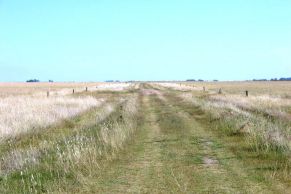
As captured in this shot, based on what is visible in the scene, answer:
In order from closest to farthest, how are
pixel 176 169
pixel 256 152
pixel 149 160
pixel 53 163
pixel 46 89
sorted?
1. pixel 176 169
2. pixel 53 163
3. pixel 149 160
4. pixel 256 152
5. pixel 46 89

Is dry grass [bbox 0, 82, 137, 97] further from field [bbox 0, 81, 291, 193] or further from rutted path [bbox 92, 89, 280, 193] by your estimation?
rutted path [bbox 92, 89, 280, 193]

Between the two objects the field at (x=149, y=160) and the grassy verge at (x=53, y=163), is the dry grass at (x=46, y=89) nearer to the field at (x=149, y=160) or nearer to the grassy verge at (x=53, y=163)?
the field at (x=149, y=160)

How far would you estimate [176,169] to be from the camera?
11508 mm

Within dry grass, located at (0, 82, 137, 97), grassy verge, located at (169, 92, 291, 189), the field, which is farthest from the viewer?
dry grass, located at (0, 82, 137, 97)

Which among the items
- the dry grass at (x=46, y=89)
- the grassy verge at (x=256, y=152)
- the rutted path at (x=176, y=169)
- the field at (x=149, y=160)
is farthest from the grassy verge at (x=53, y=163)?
the dry grass at (x=46, y=89)

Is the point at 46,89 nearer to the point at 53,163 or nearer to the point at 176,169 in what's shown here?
the point at 53,163

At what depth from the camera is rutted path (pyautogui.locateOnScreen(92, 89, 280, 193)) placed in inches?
380

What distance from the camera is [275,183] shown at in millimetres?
9930

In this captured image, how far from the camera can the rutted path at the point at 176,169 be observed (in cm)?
966

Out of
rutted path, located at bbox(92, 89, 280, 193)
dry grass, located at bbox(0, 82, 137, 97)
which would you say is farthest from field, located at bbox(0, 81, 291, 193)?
dry grass, located at bbox(0, 82, 137, 97)

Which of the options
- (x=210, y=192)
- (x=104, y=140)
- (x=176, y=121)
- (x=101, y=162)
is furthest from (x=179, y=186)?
(x=176, y=121)

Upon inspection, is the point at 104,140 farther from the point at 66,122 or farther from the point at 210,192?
the point at 66,122

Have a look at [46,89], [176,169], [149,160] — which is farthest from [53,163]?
[46,89]

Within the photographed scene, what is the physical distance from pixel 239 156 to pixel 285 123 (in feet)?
26.3
